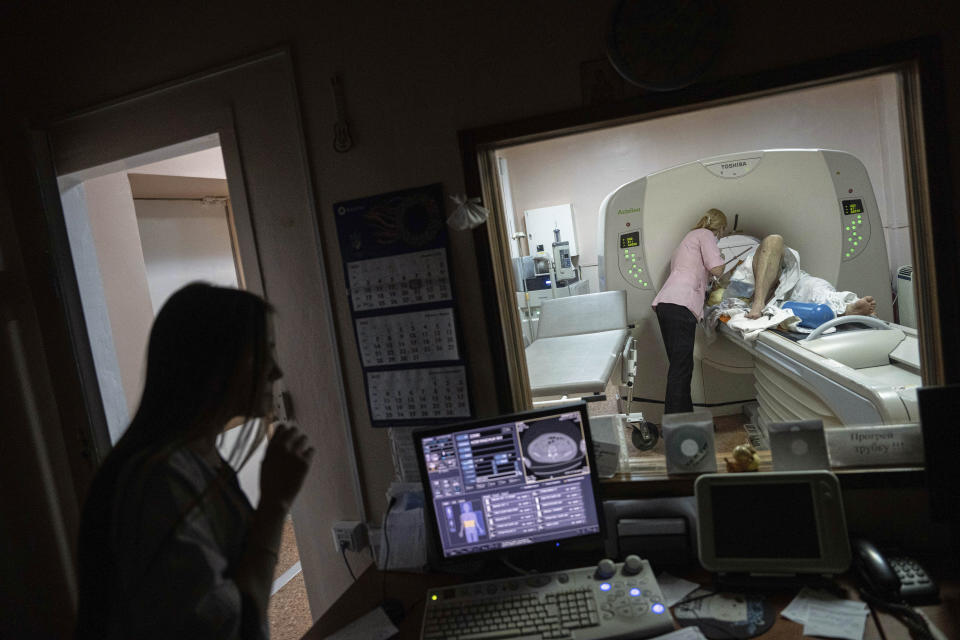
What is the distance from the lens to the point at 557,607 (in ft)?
4.12

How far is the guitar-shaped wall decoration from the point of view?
63.6 inches

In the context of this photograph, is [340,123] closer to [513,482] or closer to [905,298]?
[513,482]

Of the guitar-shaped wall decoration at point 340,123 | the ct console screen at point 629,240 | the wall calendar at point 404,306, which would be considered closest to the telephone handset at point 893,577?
the wall calendar at point 404,306

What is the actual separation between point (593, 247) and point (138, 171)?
448cm

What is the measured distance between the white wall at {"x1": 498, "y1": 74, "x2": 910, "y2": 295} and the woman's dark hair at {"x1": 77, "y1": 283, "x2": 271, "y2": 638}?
162 inches

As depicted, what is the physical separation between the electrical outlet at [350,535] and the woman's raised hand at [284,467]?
2.75ft

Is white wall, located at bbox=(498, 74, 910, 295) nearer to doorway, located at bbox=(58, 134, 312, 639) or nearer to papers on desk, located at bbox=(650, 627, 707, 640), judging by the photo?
doorway, located at bbox=(58, 134, 312, 639)

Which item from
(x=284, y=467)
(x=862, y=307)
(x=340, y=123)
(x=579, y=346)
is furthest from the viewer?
(x=862, y=307)

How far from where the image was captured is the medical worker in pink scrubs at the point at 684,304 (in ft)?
10.8

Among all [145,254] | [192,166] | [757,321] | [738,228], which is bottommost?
[757,321]

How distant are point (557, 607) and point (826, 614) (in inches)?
20.3

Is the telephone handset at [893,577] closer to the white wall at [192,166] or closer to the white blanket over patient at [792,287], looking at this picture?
the white blanket over patient at [792,287]

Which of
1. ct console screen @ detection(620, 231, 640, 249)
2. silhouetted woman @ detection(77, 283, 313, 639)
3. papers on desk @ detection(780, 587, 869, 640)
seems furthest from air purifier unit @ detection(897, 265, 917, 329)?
silhouetted woman @ detection(77, 283, 313, 639)

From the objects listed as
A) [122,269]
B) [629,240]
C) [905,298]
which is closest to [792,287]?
[629,240]
